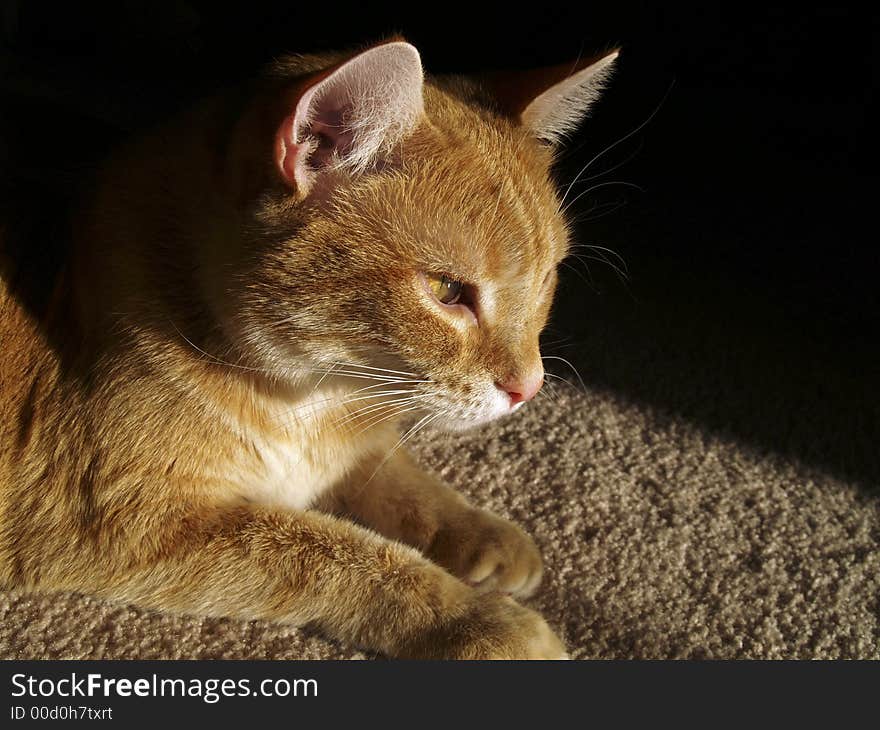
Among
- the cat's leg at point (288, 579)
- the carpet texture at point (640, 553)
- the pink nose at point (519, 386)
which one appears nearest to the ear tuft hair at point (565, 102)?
the pink nose at point (519, 386)

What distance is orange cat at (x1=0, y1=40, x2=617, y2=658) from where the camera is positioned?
3.51ft

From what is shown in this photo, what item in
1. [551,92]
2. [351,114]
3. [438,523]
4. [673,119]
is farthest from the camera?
[673,119]

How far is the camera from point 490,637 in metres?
1.08

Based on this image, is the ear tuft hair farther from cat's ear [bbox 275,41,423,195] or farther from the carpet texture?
the carpet texture

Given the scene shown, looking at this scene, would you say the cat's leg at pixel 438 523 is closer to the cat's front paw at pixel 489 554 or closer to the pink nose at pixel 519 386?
the cat's front paw at pixel 489 554

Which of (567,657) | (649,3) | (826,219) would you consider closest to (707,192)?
(826,219)

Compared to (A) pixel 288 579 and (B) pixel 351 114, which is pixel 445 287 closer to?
(B) pixel 351 114

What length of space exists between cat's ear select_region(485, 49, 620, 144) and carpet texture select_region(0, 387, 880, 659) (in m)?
0.52

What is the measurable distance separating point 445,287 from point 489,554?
0.40m

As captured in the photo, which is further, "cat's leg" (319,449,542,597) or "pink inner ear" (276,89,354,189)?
"cat's leg" (319,449,542,597)

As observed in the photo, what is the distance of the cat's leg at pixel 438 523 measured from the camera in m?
1.28

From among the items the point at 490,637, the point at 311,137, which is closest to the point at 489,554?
the point at 490,637

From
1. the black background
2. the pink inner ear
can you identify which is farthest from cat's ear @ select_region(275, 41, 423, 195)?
the black background

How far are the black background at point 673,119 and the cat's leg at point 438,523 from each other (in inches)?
20.3
